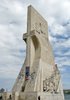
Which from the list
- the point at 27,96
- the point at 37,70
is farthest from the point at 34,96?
the point at 37,70

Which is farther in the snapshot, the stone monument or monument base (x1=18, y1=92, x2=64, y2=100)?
the stone monument

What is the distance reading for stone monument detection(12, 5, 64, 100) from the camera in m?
16.0

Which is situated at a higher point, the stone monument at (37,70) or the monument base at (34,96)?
the stone monument at (37,70)

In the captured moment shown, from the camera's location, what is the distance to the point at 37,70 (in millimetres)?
16875

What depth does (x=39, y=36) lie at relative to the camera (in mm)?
18703

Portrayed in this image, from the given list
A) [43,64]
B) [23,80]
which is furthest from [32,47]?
[23,80]

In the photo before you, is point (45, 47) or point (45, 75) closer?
point (45, 75)

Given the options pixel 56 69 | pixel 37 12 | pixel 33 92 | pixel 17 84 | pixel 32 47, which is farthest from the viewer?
pixel 56 69

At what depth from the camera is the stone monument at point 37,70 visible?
52.3 feet

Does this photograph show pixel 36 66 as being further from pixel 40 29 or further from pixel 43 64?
pixel 40 29

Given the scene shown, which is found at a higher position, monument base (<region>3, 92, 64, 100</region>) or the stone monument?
the stone monument

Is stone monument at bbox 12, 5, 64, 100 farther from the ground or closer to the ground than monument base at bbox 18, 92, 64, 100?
farther from the ground

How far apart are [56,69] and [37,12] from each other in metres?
6.60

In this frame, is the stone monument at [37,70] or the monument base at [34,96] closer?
the monument base at [34,96]
